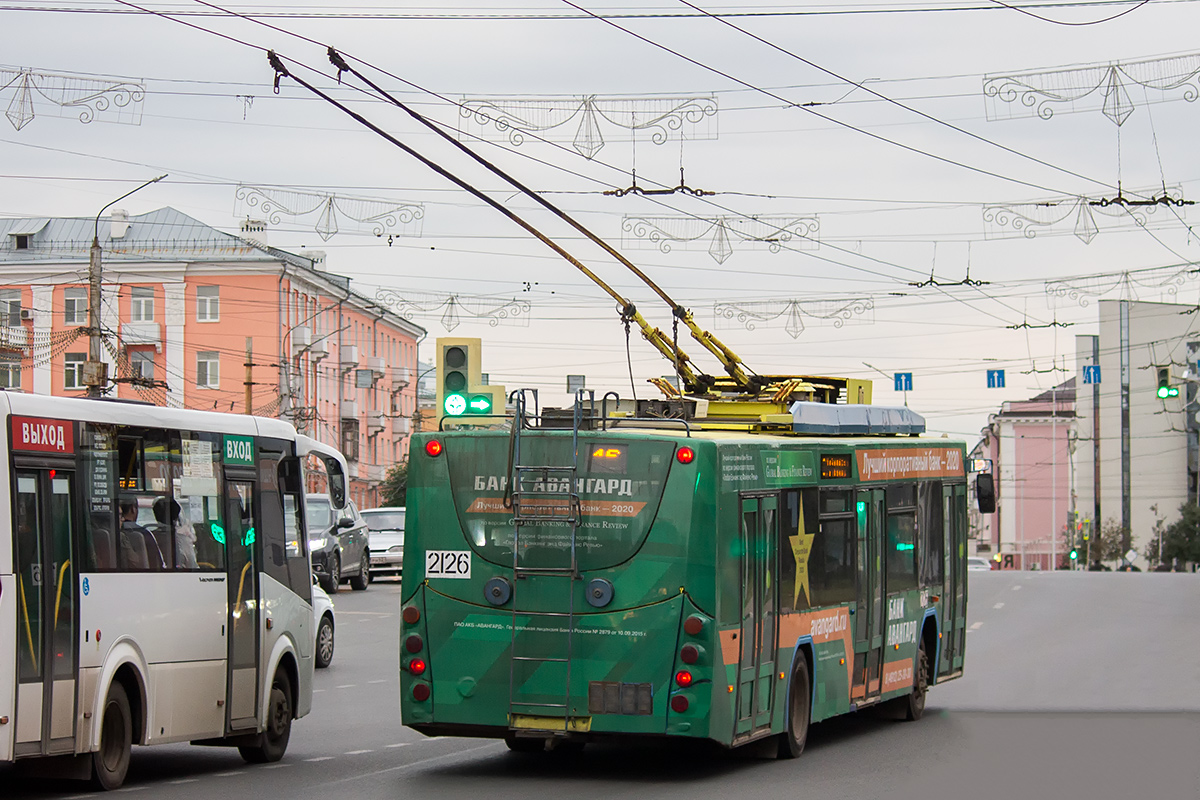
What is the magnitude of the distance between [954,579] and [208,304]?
6201 cm

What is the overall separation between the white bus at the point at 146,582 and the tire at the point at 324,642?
23.1 ft

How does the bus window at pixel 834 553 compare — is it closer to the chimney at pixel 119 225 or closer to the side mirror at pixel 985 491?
the side mirror at pixel 985 491

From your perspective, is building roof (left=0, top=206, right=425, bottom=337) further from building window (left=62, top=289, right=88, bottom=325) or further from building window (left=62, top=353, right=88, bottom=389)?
building window (left=62, top=353, right=88, bottom=389)

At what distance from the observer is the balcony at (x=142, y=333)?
7481 centimetres

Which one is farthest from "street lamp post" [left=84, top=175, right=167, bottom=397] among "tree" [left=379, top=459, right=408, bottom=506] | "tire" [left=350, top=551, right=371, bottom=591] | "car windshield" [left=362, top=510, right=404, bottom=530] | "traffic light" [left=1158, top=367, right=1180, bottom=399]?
"tree" [left=379, top=459, right=408, bottom=506]

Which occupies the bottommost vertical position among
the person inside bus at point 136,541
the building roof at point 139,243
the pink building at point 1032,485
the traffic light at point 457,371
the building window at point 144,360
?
the pink building at point 1032,485

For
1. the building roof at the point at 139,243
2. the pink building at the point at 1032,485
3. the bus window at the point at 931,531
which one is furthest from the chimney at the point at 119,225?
the pink building at the point at 1032,485

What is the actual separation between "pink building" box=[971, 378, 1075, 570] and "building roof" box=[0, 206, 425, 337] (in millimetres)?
75307

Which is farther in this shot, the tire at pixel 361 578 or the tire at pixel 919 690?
the tire at pixel 361 578

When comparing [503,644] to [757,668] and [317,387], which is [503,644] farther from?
[317,387]

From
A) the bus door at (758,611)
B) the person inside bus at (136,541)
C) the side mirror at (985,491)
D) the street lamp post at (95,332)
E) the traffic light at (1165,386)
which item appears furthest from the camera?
the traffic light at (1165,386)

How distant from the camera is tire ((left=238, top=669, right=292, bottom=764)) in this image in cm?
1398

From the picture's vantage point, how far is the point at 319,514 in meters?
35.9

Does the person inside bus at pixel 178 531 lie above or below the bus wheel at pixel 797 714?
above
